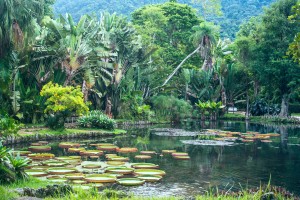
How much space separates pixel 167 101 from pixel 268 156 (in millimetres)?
18103

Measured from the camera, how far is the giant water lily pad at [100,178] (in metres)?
11.7

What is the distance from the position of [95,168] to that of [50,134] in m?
8.20

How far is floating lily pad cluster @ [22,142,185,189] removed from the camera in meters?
11.8

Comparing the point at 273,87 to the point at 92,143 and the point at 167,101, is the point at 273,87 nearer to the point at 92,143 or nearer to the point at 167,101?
the point at 167,101

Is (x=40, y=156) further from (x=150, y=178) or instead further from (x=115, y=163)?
(x=150, y=178)

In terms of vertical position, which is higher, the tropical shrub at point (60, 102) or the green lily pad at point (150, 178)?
the tropical shrub at point (60, 102)

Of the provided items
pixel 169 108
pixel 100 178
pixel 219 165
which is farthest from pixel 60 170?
pixel 169 108

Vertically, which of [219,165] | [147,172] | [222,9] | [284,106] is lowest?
[219,165]

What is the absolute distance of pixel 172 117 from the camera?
120 feet

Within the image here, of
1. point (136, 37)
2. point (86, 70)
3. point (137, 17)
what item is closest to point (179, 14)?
point (137, 17)

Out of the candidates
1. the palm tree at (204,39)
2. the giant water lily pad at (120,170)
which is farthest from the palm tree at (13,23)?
the palm tree at (204,39)

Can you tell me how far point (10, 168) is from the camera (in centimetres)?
968

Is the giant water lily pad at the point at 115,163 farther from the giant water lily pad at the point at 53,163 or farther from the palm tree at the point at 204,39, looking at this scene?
the palm tree at the point at 204,39

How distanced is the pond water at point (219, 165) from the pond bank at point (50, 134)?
995 mm
